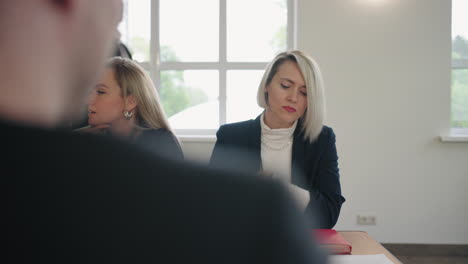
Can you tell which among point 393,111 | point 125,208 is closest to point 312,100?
point 125,208

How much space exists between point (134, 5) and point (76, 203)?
178 inches

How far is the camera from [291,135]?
2156 millimetres

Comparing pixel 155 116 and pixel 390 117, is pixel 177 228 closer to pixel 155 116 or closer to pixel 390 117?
pixel 155 116

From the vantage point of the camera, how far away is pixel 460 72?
13.6ft

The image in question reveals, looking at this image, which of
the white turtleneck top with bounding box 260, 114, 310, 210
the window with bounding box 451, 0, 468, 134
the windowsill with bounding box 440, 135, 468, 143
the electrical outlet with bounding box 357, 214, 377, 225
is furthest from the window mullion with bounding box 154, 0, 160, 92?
the window with bounding box 451, 0, 468, 134

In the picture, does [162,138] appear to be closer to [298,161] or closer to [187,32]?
[298,161]

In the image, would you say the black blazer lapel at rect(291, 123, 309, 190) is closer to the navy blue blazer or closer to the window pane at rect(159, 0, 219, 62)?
the navy blue blazer

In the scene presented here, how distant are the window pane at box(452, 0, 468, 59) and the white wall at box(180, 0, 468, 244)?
1.18ft

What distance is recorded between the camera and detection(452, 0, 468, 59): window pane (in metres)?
4.11

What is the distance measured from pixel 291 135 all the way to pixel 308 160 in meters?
0.16

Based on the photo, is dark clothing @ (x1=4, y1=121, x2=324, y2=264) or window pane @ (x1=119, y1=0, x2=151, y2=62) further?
window pane @ (x1=119, y1=0, x2=151, y2=62)

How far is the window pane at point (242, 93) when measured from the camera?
171 inches

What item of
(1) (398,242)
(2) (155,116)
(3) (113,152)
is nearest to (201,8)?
(2) (155,116)

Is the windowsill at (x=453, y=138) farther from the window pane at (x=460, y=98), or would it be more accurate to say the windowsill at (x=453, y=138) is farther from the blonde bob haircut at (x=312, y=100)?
the blonde bob haircut at (x=312, y=100)
